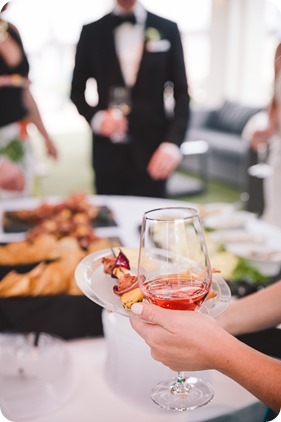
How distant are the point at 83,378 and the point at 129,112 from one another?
55 centimetres

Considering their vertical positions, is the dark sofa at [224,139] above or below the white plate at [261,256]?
below

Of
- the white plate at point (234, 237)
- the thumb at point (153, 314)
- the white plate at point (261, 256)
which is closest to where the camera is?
the thumb at point (153, 314)

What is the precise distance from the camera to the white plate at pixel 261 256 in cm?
95

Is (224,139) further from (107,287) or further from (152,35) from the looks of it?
Result: (107,287)

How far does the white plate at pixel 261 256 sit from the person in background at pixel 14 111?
0.38 m

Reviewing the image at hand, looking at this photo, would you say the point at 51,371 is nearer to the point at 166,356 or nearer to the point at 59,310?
the point at 59,310

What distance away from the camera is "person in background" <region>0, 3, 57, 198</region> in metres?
0.66

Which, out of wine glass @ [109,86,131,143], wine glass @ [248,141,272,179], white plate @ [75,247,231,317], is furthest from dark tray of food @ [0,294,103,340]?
wine glass @ [248,141,272,179]

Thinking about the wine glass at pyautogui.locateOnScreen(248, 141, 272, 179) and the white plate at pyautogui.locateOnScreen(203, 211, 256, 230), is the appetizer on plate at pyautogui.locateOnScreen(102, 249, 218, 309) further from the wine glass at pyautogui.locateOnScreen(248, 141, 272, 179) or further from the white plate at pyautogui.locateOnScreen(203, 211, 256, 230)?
the wine glass at pyautogui.locateOnScreen(248, 141, 272, 179)

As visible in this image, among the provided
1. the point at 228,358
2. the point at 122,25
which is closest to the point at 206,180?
the point at 122,25

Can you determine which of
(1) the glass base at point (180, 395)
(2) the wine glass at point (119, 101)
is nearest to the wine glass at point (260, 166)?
(2) the wine glass at point (119, 101)

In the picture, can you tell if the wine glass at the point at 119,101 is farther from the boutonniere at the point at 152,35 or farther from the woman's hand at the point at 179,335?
the woman's hand at the point at 179,335

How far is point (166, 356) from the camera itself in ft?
1.58

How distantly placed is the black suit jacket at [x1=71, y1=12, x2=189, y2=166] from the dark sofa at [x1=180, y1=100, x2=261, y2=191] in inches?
89.7
